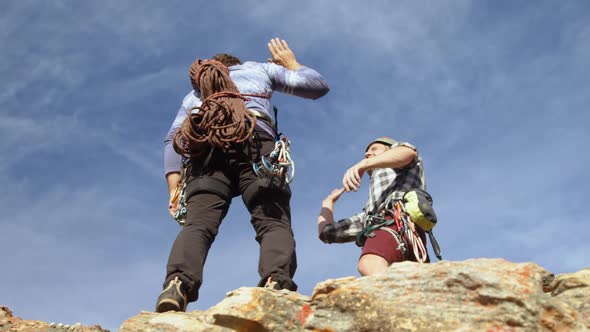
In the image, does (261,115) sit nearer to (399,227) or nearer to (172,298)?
(399,227)

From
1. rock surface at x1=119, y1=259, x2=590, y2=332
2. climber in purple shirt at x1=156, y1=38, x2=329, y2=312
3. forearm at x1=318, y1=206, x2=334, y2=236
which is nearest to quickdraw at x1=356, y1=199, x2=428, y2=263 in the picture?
forearm at x1=318, y1=206, x2=334, y2=236

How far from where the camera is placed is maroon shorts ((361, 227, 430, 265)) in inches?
216

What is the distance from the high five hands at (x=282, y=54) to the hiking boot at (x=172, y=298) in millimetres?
2937

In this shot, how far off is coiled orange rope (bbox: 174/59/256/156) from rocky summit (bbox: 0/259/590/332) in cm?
188

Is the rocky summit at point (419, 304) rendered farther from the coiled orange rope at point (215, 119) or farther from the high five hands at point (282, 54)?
the high five hands at point (282, 54)

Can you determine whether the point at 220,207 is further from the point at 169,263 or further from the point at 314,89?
the point at 314,89

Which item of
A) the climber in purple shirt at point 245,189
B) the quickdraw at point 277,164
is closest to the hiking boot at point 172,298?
the climber in purple shirt at point 245,189

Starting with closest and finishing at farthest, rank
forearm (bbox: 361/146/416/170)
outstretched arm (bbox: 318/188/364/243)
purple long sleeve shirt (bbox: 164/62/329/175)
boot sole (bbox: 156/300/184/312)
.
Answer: boot sole (bbox: 156/300/184/312), forearm (bbox: 361/146/416/170), outstretched arm (bbox: 318/188/364/243), purple long sleeve shirt (bbox: 164/62/329/175)

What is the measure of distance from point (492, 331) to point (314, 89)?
3.55 m

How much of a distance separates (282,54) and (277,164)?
1679 mm

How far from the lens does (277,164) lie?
5883 millimetres

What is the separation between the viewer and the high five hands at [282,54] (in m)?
6.96

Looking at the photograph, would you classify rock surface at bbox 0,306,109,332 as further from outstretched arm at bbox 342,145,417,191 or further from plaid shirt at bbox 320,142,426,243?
outstretched arm at bbox 342,145,417,191

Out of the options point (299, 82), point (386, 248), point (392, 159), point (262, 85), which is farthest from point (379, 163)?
point (262, 85)
